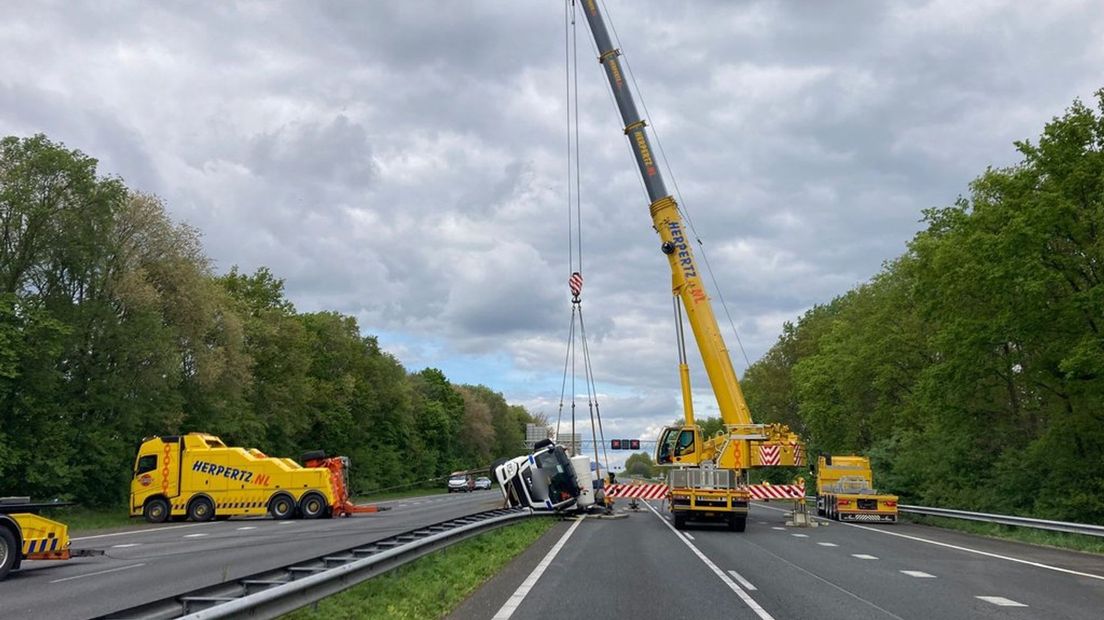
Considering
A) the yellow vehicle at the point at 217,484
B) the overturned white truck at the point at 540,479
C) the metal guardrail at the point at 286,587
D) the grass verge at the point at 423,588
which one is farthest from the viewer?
the yellow vehicle at the point at 217,484

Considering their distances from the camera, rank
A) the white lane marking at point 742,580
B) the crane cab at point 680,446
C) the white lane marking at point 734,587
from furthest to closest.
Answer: the crane cab at point 680,446 < the white lane marking at point 742,580 < the white lane marking at point 734,587

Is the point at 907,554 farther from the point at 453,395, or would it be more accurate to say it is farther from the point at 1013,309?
the point at 453,395

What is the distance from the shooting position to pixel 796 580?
13938 millimetres

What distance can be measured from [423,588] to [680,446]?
19.6 m

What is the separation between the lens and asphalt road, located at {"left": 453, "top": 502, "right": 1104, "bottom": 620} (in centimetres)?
1079

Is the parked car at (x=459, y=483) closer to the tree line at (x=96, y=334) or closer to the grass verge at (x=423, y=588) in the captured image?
the tree line at (x=96, y=334)

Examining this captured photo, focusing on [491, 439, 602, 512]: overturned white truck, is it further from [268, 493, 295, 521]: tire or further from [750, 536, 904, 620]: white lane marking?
[750, 536, 904, 620]: white lane marking

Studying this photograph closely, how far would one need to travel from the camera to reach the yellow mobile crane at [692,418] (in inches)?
1054

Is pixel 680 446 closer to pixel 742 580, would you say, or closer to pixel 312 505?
pixel 312 505

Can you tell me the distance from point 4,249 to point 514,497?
2498 centimetres

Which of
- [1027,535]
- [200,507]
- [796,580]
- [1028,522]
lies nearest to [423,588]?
[796,580]

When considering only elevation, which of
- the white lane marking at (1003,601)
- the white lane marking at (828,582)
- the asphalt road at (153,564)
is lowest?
the white lane marking at (1003,601)

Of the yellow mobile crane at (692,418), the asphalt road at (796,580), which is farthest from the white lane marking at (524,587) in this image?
the yellow mobile crane at (692,418)

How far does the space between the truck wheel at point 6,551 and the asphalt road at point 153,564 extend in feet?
0.72
